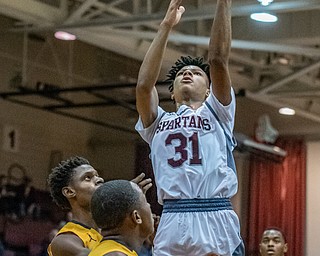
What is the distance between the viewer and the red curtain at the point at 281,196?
18594mm

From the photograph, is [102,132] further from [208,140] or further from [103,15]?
[208,140]

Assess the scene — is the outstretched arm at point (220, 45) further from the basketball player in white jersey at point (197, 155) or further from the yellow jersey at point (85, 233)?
the yellow jersey at point (85, 233)

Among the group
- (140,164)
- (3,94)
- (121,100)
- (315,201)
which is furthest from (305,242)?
(3,94)

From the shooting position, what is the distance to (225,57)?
4.71 meters

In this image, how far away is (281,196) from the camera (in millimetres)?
19000

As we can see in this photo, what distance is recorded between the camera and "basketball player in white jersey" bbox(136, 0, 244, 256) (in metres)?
4.71

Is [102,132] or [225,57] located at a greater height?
[102,132]

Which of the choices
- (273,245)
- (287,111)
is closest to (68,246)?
(273,245)

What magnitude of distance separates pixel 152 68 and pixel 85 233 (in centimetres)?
103

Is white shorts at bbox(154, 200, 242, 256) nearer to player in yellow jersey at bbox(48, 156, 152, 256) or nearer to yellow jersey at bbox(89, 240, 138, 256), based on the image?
player in yellow jersey at bbox(48, 156, 152, 256)

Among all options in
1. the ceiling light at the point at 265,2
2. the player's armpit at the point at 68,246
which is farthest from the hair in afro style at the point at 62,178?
the ceiling light at the point at 265,2

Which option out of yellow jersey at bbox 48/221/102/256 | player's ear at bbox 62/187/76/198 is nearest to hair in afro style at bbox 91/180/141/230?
yellow jersey at bbox 48/221/102/256

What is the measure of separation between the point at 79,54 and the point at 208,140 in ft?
43.5

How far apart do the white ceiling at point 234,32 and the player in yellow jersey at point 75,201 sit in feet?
20.2
